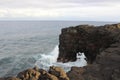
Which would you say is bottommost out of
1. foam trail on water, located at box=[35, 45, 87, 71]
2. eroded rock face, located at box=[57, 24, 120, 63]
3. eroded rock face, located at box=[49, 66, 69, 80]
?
foam trail on water, located at box=[35, 45, 87, 71]

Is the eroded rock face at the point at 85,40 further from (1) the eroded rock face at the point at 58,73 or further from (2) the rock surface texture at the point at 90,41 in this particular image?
(1) the eroded rock face at the point at 58,73

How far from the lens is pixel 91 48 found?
43781 millimetres

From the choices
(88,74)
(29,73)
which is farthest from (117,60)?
(29,73)

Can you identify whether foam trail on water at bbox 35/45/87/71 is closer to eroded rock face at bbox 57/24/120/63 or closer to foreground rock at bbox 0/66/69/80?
eroded rock face at bbox 57/24/120/63

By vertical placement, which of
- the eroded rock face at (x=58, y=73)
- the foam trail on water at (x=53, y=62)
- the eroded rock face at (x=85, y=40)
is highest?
the eroded rock face at (x=58, y=73)

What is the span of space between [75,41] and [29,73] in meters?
27.0

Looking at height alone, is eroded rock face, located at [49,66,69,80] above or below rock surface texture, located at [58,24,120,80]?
above

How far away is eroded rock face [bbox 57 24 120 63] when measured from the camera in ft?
140

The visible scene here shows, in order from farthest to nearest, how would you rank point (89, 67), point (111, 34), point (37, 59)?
point (37, 59) < point (111, 34) < point (89, 67)

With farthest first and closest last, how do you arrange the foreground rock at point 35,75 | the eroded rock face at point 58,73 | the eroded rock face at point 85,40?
the eroded rock face at point 85,40 → the eroded rock face at point 58,73 → the foreground rock at point 35,75

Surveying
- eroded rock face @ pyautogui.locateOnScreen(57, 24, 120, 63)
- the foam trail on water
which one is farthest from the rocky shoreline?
the foam trail on water

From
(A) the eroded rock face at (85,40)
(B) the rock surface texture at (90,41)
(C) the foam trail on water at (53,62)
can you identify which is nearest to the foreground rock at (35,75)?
(B) the rock surface texture at (90,41)

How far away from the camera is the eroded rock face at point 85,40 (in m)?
42.7

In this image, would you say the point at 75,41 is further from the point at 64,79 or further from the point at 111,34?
the point at 64,79
